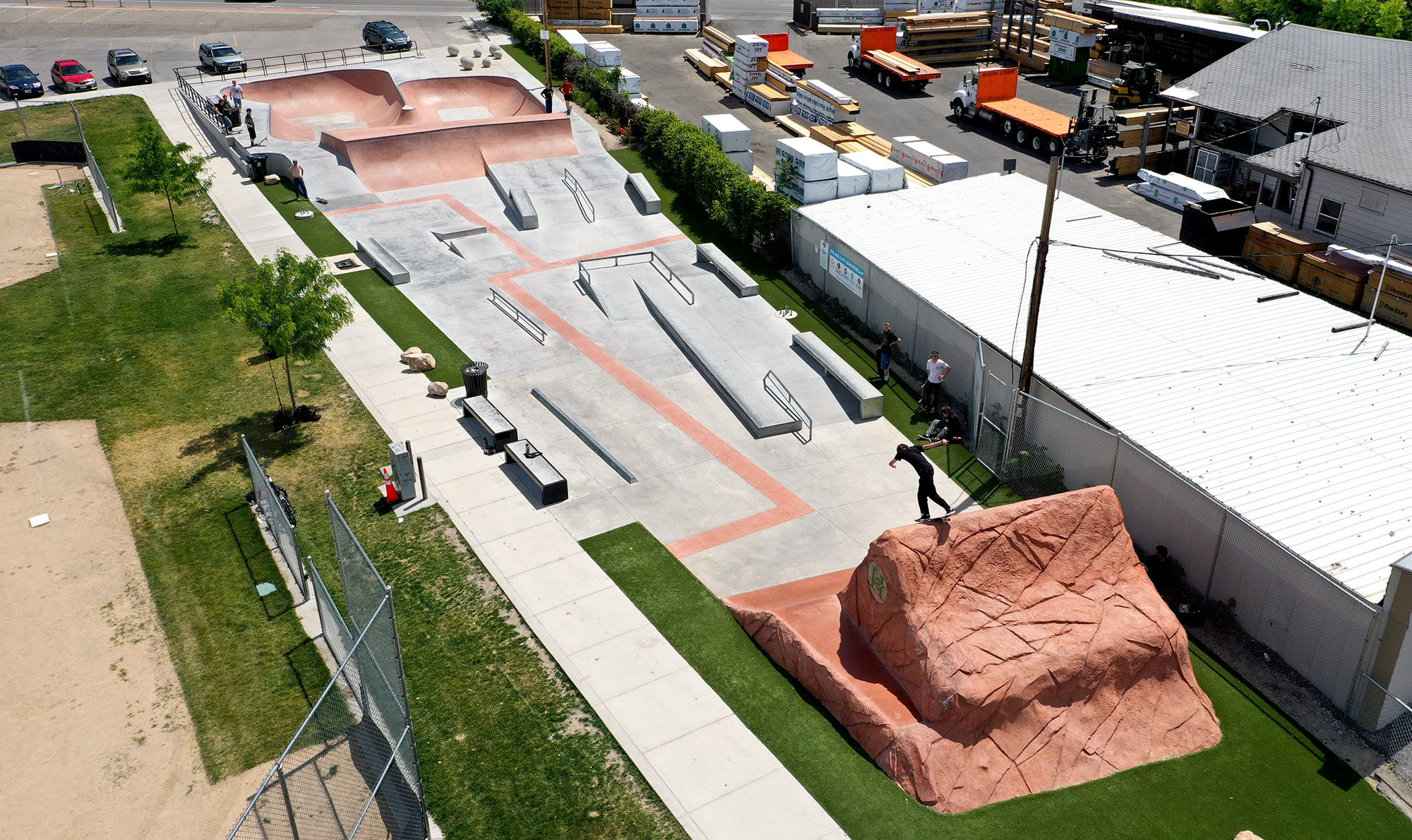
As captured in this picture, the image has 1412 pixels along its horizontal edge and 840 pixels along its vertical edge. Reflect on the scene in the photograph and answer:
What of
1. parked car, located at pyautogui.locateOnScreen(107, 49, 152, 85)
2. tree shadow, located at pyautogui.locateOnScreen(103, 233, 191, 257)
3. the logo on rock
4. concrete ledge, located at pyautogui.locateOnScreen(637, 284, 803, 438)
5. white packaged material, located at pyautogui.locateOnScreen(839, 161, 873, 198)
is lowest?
concrete ledge, located at pyautogui.locateOnScreen(637, 284, 803, 438)

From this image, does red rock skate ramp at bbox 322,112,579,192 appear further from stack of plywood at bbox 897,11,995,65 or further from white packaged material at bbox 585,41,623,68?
stack of plywood at bbox 897,11,995,65

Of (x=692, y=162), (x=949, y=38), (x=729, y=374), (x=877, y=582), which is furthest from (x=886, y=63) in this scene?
(x=877, y=582)

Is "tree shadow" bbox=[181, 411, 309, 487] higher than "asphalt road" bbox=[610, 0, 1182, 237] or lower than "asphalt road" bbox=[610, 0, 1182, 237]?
lower

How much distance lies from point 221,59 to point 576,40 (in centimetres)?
1676

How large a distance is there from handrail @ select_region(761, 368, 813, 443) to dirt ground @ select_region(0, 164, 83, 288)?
2351cm

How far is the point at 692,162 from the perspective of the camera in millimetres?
37531

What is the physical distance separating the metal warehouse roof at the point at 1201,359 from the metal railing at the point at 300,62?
102ft

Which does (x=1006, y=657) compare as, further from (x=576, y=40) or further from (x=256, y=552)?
(x=576, y=40)

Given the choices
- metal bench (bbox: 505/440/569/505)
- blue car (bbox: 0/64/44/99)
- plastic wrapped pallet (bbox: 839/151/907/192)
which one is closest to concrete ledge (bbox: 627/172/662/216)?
plastic wrapped pallet (bbox: 839/151/907/192)

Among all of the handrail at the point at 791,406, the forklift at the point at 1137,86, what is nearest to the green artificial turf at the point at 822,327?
the handrail at the point at 791,406

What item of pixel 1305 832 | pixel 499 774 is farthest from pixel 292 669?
pixel 1305 832

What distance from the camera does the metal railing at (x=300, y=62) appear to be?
50594 mm

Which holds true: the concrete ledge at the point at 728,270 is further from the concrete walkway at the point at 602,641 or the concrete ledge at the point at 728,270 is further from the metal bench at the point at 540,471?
the metal bench at the point at 540,471

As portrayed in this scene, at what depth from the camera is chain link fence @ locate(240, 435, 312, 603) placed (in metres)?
19.0
